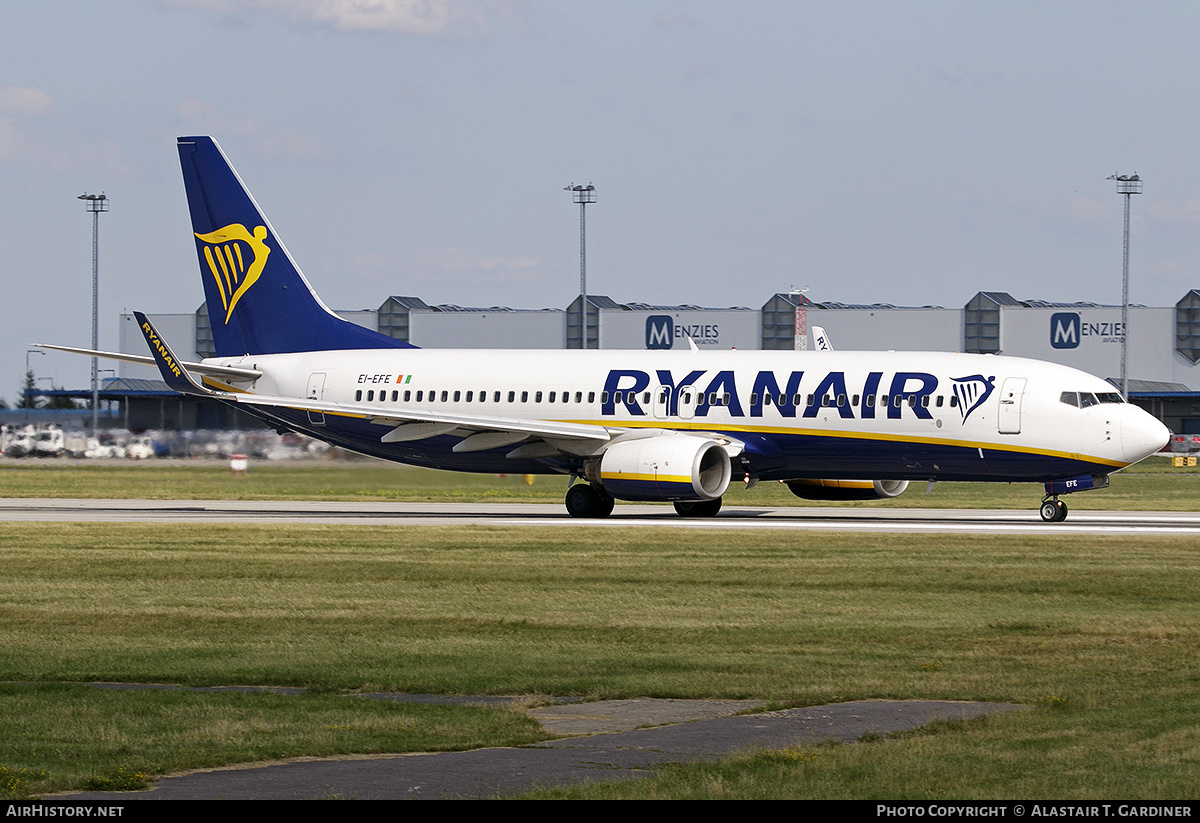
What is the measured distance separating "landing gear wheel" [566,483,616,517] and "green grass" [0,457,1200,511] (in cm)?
311

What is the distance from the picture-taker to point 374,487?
138 feet

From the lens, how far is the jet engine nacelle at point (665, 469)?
33.7 metres

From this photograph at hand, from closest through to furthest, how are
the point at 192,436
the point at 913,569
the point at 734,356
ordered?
the point at 913,569
the point at 734,356
the point at 192,436

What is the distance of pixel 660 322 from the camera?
110125 mm

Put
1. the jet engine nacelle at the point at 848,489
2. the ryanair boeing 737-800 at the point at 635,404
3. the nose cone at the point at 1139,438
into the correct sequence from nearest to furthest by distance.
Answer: the nose cone at the point at 1139,438
the ryanair boeing 737-800 at the point at 635,404
the jet engine nacelle at the point at 848,489

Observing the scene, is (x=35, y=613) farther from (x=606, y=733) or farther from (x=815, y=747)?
(x=815, y=747)

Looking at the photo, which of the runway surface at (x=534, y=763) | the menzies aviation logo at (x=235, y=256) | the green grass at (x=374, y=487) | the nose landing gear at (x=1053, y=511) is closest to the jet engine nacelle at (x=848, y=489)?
the green grass at (x=374, y=487)

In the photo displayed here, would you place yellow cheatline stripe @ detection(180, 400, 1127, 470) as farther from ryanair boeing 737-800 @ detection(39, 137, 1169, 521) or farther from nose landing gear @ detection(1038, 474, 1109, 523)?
nose landing gear @ detection(1038, 474, 1109, 523)

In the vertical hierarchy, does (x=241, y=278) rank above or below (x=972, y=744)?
above

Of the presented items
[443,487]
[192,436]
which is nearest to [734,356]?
[443,487]

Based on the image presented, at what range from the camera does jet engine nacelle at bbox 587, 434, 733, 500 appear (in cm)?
3372

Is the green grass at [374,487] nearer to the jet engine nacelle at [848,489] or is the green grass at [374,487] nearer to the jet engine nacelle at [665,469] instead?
the jet engine nacelle at [848,489]
